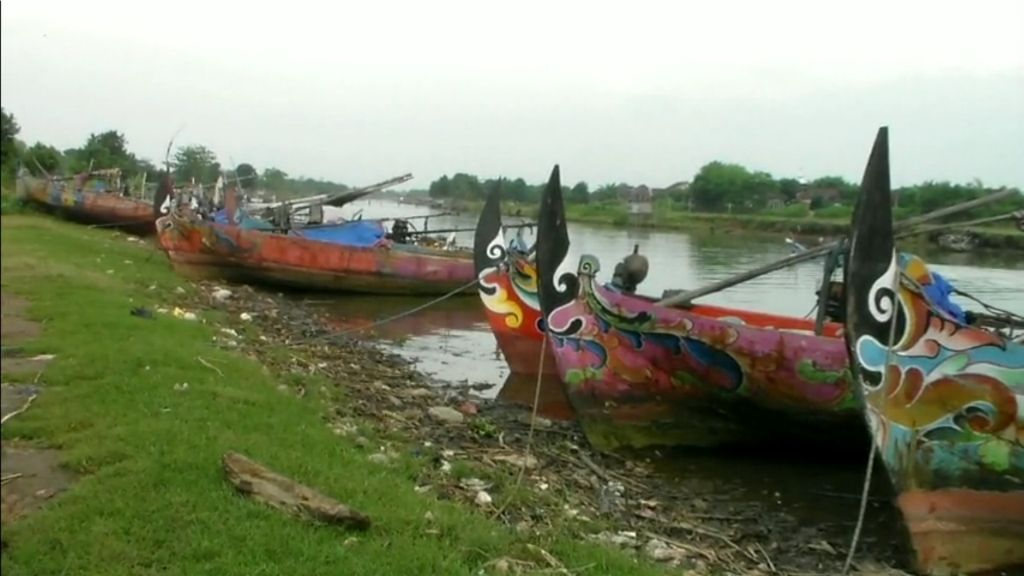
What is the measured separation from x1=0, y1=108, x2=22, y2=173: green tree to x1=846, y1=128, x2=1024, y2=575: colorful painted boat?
5.26m

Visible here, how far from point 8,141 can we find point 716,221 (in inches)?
2299

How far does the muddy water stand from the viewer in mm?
7516

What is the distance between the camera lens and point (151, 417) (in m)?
5.91

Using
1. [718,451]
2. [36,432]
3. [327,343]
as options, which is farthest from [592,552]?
[327,343]

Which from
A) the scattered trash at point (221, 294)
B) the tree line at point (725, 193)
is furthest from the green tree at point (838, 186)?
the scattered trash at point (221, 294)

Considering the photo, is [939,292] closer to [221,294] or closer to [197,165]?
[221,294]

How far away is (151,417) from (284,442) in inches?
34.5

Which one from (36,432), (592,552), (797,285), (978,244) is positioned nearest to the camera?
(592,552)

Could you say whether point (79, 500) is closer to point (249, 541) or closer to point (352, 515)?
point (249, 541)

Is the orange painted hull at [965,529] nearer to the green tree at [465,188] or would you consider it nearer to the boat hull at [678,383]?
the boat hull at [678,383]

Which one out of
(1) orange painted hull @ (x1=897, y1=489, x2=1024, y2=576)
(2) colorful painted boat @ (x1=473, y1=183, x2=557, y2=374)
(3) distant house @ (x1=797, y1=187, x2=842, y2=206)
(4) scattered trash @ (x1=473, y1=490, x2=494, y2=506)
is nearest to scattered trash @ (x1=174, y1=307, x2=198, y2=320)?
(2) colorful painted boat @ (x1=473, y1=183, x2=557, y2=374)

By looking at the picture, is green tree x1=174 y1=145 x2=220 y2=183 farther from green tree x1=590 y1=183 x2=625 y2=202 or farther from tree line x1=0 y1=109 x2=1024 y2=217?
green tree x1=590 y1=183 x2=625 y2=202

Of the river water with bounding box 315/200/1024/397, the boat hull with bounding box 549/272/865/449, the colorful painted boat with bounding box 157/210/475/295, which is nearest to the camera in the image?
the boat hull with bounding box 549/272/865/449

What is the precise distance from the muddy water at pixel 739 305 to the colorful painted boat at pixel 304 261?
463mm
